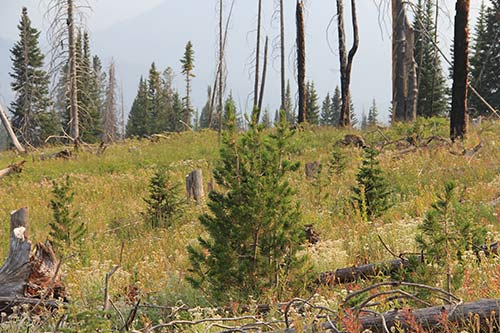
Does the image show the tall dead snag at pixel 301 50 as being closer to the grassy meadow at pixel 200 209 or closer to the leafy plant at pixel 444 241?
the grassy meadow at pixel 200 209

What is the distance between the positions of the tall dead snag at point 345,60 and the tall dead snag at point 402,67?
2167 millimetres

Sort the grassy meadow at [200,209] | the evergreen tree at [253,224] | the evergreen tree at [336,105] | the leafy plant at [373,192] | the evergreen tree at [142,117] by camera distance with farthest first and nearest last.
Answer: the evergreen tree at [336,105] → the evergreen tree at [142,117] → the leafy plant at [373,192] → the grassy meadow at [200,209] → the evergreen tree at [253,224]

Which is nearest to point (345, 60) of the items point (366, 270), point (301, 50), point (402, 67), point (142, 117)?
point (301, 50)

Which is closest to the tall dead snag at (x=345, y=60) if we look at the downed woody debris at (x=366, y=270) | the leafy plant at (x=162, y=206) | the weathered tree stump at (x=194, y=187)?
the weathered tree stump at (x=194, y=187)

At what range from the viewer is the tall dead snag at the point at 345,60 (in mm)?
20547

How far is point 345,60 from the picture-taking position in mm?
21328

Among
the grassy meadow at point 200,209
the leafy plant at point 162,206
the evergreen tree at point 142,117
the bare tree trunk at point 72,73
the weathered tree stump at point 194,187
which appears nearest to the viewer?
the grassy meadow at point 200,209

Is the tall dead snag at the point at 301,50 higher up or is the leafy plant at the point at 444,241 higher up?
the tall dead snag at the point at 301,50

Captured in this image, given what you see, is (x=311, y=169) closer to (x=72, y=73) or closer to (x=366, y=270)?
(x=366, y=270)

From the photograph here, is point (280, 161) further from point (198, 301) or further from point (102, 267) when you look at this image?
point (102, 267)

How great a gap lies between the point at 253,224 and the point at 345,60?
60.3ft

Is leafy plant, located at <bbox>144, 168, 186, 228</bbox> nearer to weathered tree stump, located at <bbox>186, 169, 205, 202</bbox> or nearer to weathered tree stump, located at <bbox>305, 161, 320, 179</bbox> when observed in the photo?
weathered tree stump, located at <bbox>186, 169, 205, 202</bbox>

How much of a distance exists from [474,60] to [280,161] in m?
43.6

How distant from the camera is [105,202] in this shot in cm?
1166
